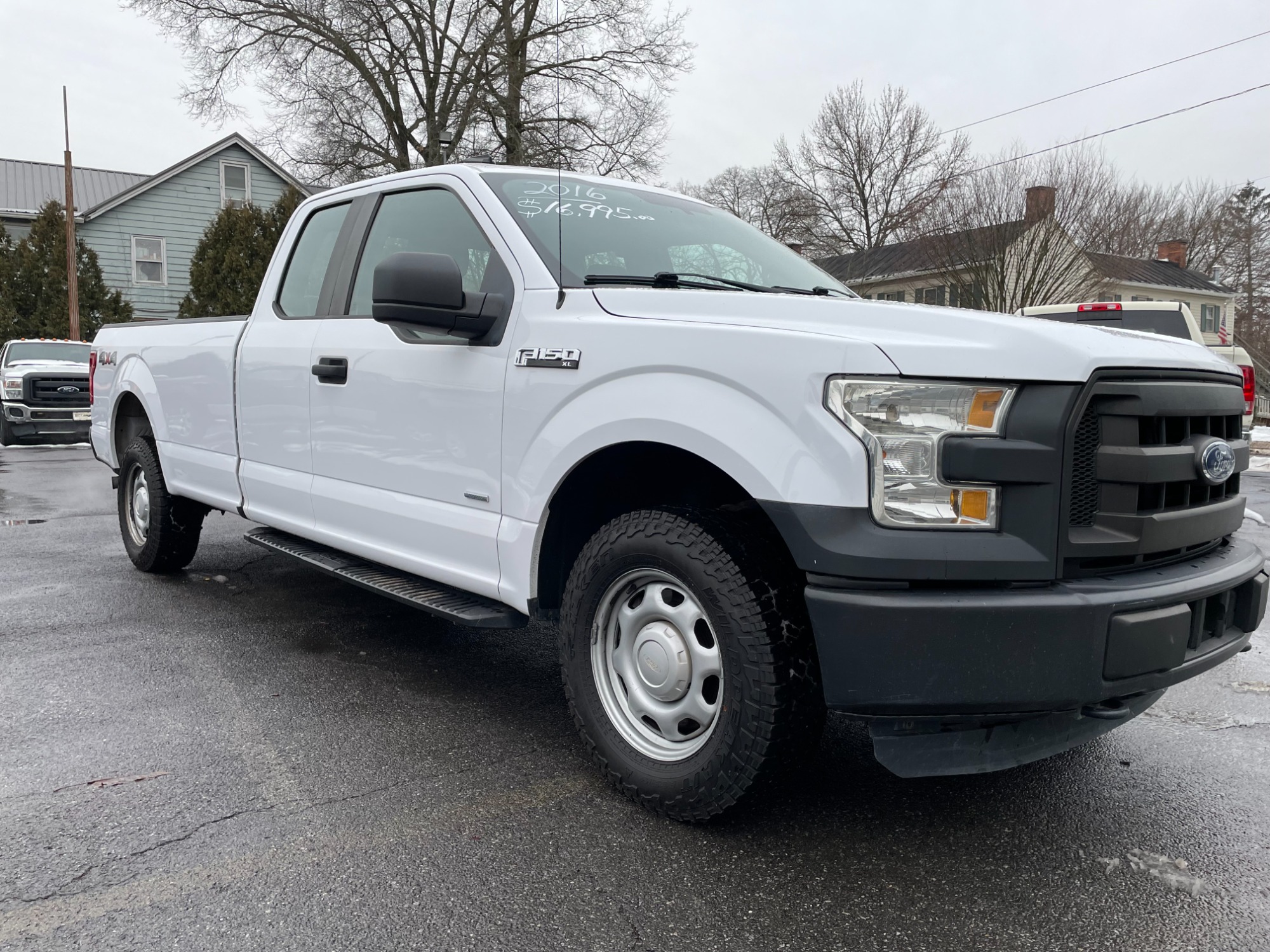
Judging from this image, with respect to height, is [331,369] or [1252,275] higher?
[1252,275]

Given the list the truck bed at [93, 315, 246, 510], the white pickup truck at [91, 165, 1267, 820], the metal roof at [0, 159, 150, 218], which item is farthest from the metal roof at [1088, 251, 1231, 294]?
the metal roof at [0, 159, 150, 218]

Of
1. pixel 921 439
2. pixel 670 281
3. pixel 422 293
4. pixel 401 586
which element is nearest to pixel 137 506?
pixel 401 586

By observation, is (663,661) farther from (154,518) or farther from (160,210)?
(160,210)

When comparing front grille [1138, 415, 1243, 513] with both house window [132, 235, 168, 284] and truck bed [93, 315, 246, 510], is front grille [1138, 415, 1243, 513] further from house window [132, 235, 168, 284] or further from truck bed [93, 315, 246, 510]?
house window [132, 235, 168, 284]

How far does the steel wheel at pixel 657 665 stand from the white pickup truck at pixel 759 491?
0.01m

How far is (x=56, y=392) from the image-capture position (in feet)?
51.6

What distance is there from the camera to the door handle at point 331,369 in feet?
13.0

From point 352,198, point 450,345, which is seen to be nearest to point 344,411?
point 450,345

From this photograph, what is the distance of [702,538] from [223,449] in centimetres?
319

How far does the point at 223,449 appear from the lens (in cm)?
493

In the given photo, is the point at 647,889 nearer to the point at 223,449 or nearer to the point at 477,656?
the point at 477,656

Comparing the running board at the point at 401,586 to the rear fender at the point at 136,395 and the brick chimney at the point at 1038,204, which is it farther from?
the brick chimney at the point at 1038,204

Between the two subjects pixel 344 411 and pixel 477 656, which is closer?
pixel 344 411

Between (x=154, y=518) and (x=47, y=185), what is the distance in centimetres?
3182
